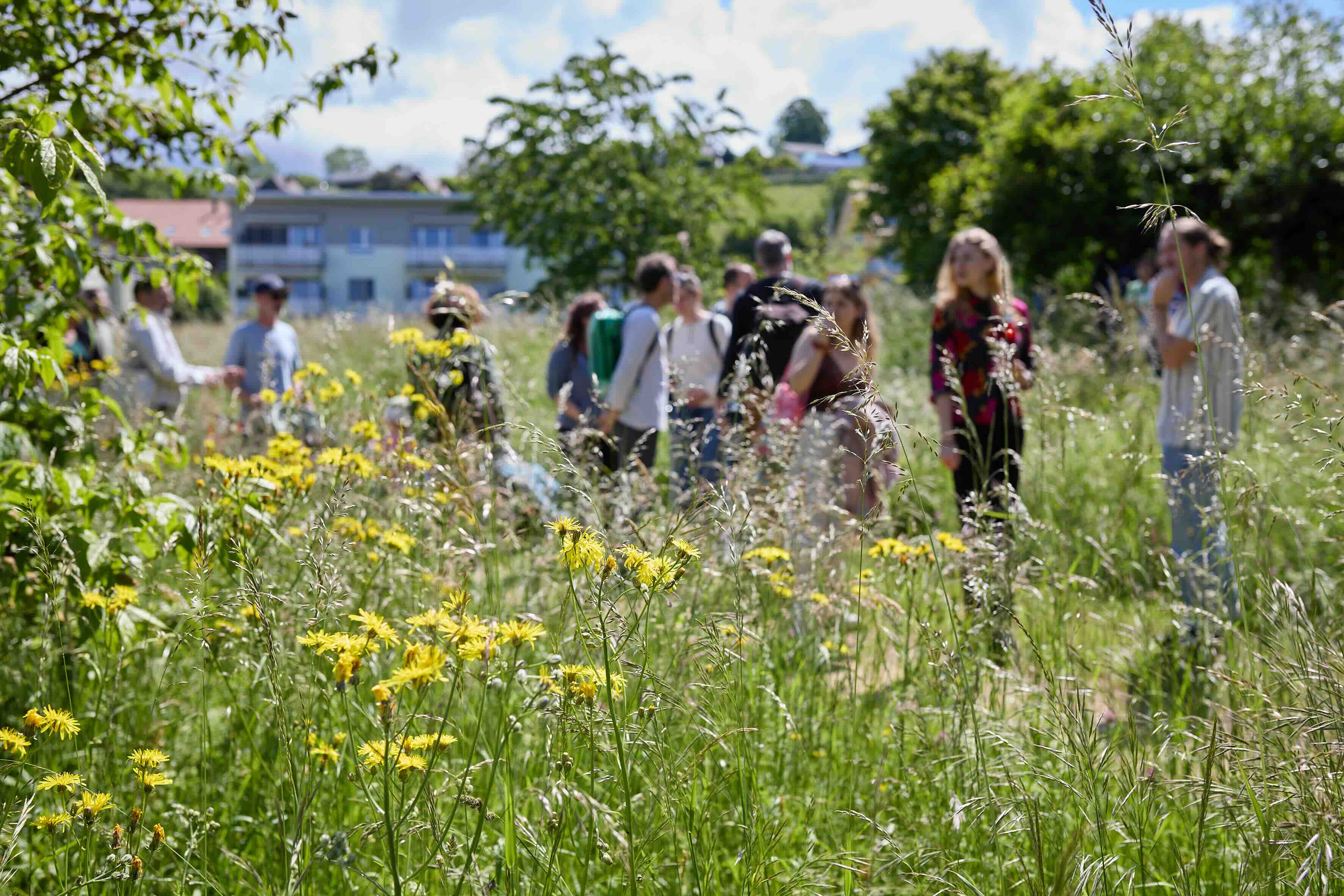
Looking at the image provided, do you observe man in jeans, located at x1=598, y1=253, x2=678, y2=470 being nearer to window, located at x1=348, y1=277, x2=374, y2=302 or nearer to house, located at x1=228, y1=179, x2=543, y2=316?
house, located at x1=228, y1=179, x2=543, y2=316

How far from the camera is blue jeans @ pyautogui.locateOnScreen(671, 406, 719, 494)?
10.1 feet

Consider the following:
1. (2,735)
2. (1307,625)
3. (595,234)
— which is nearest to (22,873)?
(2,735)

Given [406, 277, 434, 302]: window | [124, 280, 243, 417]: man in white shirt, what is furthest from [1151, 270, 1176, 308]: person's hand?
[406, 277, 434, 302]: window

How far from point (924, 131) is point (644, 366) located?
2639 centimetres

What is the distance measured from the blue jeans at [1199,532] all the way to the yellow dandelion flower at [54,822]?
195cm

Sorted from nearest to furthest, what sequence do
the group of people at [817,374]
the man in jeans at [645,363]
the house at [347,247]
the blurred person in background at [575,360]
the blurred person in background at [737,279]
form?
the group of people at [817,374]
the man in jeans at [645,363]
the blurred person in background at [575,360]
the blurred person in background at [737,279]
the house at [347,247]

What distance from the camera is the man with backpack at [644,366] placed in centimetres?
557

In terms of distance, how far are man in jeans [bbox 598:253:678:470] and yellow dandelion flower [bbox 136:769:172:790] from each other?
3.92 meters

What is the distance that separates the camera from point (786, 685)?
2.71 metres

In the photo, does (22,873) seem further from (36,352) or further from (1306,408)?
Answer: (1306,408)

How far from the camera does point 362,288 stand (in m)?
55.2

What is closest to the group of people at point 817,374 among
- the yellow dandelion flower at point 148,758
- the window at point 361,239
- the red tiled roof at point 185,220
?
the yellow dandelion flower at point 148,758

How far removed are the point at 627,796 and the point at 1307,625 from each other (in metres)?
1.13

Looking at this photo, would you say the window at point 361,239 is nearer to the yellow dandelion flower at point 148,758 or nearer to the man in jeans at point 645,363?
the man in jeans at point 645,363
